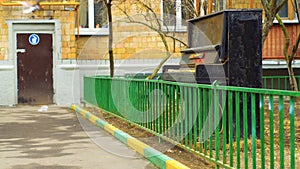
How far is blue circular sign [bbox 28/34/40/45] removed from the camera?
→ 18969mm

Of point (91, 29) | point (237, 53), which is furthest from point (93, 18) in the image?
point (237, 53)

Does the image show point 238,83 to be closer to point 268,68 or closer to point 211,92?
point 211,92

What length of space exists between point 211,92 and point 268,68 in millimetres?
13238

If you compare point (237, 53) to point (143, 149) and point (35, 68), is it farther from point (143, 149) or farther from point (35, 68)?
point (35, 68)

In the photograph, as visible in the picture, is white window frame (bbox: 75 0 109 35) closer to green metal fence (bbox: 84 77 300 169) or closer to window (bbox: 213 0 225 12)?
window (bbox: 213 0 225 12)

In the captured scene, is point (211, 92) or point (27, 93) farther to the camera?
point (27, 93)

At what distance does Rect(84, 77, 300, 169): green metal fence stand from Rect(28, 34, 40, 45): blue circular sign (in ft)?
29.8

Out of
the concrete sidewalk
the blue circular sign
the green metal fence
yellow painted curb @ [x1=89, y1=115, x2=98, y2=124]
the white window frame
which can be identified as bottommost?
the concrete sidewalk

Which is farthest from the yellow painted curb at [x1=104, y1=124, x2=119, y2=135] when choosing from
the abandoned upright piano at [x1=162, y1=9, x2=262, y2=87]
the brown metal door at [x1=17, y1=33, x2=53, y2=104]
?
the brown metal door at [x1=17, y1=33, x2=53, y2=104]

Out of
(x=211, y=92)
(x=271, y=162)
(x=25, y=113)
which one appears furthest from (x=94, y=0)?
(x=271, y=162)

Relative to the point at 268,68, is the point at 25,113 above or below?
below

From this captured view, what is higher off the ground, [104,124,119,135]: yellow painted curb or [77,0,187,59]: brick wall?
[77,0,187,59]: brick wall

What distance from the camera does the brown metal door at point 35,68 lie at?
62.3ft

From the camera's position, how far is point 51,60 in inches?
759
